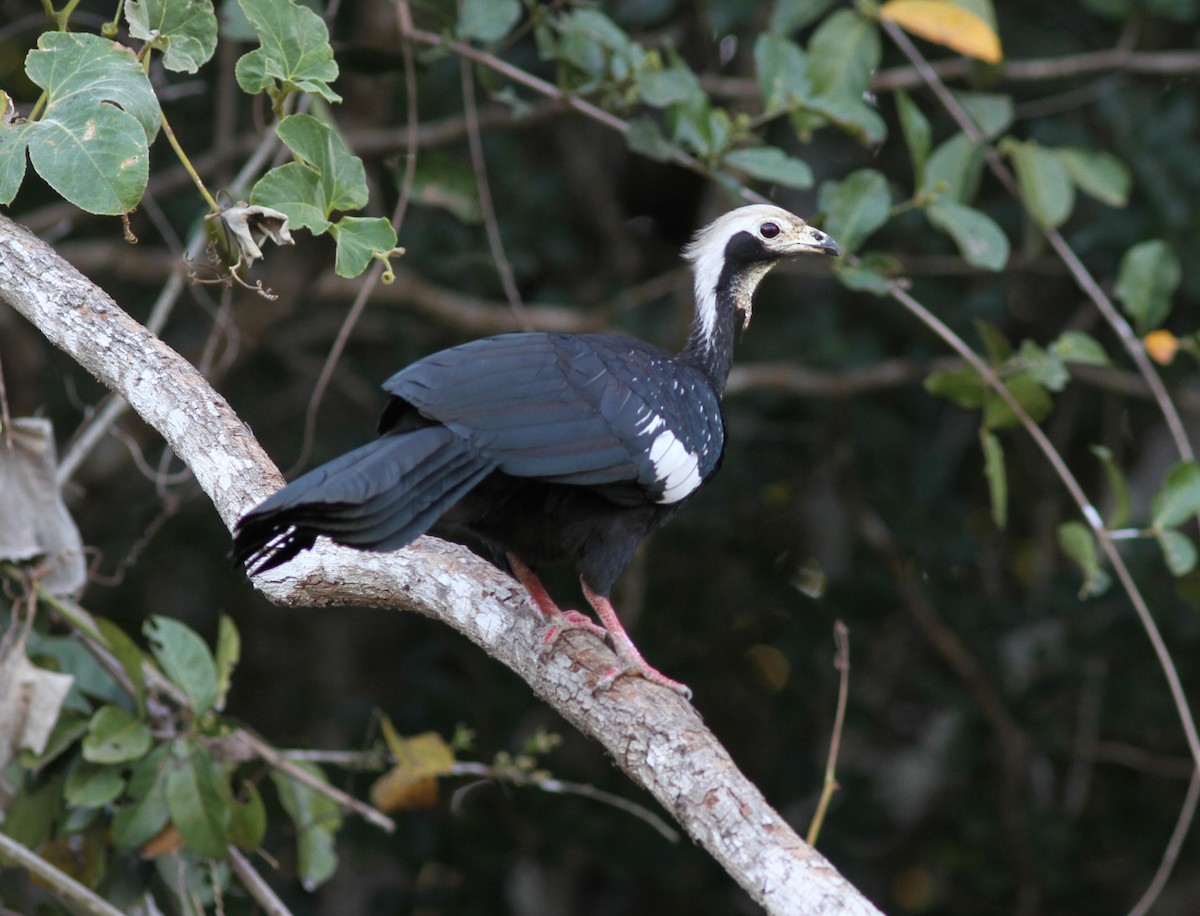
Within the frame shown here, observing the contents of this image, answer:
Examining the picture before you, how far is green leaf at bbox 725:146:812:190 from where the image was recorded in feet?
13.1

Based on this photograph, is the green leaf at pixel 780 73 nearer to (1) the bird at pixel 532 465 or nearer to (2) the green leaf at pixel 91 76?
(1) the bird at pixel 532 465

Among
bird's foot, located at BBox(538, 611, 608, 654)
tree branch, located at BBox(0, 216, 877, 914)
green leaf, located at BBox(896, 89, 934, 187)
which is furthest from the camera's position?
green leaf, located at BBox(896, 89, 934, 187)

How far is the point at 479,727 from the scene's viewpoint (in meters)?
6.16

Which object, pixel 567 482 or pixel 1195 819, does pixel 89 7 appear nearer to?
pixel 567 482

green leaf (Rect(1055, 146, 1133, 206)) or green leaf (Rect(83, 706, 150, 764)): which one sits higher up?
green leaf (Rect(1055, 146, 1133, 206))

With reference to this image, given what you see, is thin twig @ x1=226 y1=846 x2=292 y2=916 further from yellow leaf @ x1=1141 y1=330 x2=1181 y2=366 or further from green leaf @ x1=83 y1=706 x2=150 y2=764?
yellow leaf @ x1=1141 y1=330 x2=1181 y2=366

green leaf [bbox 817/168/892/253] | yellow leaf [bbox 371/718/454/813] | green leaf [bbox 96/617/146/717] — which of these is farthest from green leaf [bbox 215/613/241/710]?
green leaf [bbox 817/168/892/253]

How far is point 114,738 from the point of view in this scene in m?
3.37

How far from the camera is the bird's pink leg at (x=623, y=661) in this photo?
2.98 m

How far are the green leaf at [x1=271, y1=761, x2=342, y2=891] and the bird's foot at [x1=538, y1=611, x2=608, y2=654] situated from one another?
0.97 meters

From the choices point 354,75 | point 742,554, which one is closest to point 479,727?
point 742,554

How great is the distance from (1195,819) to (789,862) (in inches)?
198

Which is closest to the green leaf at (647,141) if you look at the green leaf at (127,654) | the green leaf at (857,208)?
the green leaf at (857,208)

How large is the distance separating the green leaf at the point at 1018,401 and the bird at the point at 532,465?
64 centimetres
